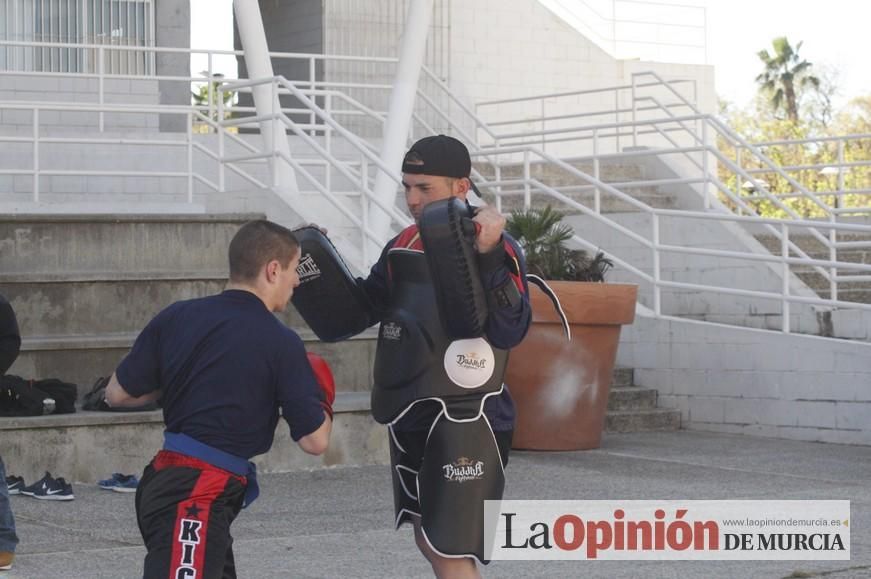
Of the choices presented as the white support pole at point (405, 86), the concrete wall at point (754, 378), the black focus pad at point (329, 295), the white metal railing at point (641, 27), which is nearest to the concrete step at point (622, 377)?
the concrete wall at point (754, 378)

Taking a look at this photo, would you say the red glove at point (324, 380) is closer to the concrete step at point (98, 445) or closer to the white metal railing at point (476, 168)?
the concrete step at point (98, 445)

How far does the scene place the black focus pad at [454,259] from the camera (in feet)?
13.5

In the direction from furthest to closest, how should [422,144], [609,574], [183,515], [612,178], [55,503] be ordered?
[612,178]
[55,503]
[609,574]
[422,144]
[183,515]

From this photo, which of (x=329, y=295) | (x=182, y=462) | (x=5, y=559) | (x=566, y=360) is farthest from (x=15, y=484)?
(x=182, y=462)

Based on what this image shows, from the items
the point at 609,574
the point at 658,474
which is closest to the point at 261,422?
the point at 609,574

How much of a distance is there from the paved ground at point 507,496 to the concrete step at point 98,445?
132 mm

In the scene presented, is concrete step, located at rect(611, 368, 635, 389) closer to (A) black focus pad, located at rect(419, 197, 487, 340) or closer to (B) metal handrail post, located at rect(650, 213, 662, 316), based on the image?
(B) metal handrail post, located at rect(650, 213, 662, 316)

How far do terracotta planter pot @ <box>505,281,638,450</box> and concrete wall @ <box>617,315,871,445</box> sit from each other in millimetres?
1573

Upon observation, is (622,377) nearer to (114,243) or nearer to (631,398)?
(631,398)

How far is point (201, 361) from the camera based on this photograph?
13.4 ft

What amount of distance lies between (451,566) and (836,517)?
147 inches

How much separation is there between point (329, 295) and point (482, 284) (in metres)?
0.73

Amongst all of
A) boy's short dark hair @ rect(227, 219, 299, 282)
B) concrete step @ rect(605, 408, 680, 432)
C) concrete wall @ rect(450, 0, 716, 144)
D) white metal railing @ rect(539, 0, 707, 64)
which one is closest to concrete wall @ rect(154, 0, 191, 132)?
concrete wall @ rect(450, 0, 716, 144)

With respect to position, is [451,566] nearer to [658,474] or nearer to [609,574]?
[609,574]
